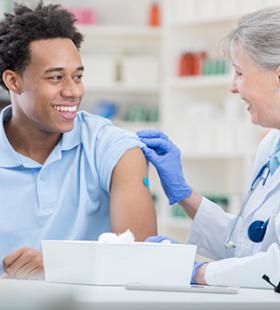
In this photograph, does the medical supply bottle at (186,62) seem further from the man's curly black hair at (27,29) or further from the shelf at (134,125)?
the man's curly black hair at (27,29)

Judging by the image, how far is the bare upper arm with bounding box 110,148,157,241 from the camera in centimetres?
175

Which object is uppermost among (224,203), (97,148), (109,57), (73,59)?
(73,59)

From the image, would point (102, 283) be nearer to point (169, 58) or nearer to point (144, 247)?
point (144, 247)

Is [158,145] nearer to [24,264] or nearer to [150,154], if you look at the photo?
[150,154]

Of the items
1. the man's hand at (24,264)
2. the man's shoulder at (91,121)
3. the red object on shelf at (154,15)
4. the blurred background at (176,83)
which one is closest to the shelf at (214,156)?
the blurred background at (176,83)

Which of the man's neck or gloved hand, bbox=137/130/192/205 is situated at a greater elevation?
the man's neck

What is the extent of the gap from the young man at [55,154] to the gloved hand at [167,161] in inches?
3.4

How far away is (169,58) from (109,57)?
0.45 m

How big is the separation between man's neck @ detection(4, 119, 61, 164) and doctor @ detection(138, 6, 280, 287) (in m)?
0.25

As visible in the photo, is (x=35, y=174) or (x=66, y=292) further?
(x=35, y=174)

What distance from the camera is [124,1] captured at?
5.62 m

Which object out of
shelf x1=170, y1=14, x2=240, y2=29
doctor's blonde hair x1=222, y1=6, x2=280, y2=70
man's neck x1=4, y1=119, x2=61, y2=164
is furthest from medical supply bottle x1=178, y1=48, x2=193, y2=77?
doctor's blonde hair x1=222, y1=6, x2=280, y2=70

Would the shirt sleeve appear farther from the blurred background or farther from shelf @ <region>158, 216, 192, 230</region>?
shelf @ <region>158, 216, 192, 230</region>

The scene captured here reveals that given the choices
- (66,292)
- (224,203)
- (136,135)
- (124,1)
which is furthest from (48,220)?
(124,1)
